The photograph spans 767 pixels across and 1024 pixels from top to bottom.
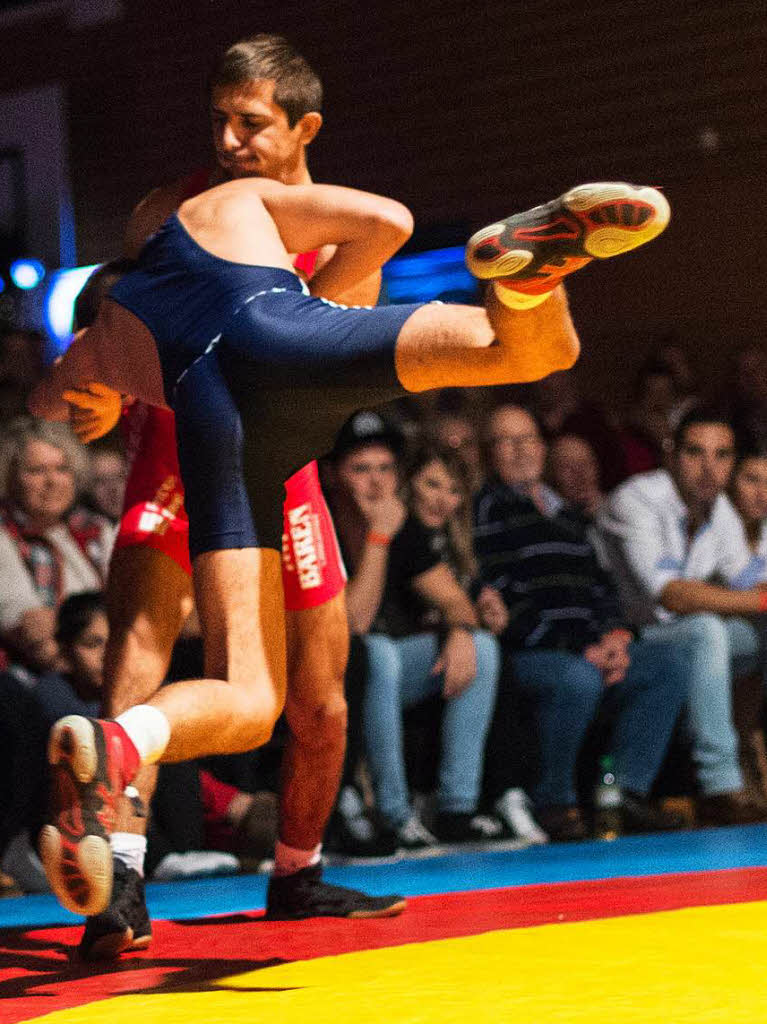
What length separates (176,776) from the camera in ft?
15.6

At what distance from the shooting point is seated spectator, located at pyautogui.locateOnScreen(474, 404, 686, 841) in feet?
17.6

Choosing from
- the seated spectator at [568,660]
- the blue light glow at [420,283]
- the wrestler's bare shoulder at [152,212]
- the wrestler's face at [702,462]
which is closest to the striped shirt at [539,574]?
the seated spectator at [568,660]

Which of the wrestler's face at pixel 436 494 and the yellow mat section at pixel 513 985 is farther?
the wrestler's face at pixel 436 494

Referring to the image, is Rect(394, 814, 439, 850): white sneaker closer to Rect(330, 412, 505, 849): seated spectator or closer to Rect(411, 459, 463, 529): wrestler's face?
Rect(330, 412, 505, 849): seated spectator

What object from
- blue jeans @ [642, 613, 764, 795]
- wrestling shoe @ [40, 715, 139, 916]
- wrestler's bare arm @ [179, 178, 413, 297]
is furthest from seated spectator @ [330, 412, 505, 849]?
wrestling shoe @ [40, 715, 139, 916]

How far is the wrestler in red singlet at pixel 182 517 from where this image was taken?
326 centimetres

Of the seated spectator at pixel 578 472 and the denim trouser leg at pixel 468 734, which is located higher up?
the seated spectator at pixel 578 472

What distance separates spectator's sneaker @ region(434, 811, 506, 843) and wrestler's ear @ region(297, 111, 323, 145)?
2501 mm

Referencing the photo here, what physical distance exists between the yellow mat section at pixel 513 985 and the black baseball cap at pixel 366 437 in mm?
2657

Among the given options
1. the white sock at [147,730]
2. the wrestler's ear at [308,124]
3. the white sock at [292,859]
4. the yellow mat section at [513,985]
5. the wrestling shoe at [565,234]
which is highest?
the wrestler's ear at [308,124]

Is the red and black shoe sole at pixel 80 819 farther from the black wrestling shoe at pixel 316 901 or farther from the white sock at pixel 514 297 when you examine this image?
the black wrestling shoe at pixel 316 901

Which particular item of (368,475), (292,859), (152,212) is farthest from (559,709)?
(152,212)

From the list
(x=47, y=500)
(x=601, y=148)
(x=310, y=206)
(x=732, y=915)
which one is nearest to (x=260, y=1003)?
(x=732, y=915)

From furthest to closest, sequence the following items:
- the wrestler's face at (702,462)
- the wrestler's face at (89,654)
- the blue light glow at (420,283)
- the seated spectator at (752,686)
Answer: the blue light glow at (420,283) → the wrestler's face at (702,462) → the seated spectator at (752,686) → the wrestler's face at (89,654)
